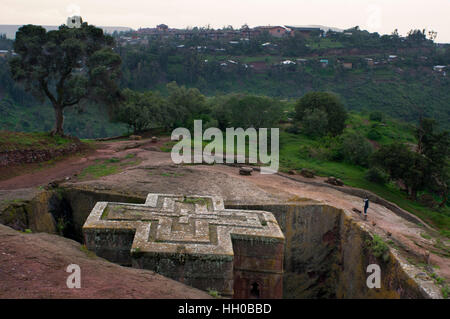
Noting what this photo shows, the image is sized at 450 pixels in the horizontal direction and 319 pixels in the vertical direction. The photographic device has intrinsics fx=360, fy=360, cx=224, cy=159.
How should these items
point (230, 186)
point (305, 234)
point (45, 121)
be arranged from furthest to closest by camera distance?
1. point (45, 121)
2. point (230, 186)
3. point (305, 234)

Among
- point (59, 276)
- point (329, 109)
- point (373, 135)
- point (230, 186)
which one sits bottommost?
point (230, 186)

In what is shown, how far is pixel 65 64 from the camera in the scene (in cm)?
2045

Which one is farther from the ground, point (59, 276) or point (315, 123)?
point (315, 123)

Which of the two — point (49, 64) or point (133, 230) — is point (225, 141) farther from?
point (133, 230)

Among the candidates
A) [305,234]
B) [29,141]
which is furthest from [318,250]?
[29,141]

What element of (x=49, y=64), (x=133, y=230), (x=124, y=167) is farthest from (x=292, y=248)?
(x=49, y=64)

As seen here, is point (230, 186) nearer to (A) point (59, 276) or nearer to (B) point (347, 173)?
(A) point (59, 276)

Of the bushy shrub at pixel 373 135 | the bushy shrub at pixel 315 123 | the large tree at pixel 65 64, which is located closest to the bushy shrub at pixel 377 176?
the bushy shrub at pixel 315 123

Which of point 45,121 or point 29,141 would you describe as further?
point 45,121

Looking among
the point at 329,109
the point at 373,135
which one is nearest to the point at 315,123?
the point at 329,109

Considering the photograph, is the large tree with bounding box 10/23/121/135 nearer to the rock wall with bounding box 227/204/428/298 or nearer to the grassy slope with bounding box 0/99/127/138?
the rock wall with bounding box 227/204/428/298

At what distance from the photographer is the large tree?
1973 cm

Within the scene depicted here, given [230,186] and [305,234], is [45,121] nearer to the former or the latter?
[230,186]

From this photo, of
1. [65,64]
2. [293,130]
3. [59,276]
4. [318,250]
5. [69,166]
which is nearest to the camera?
[59,276]
